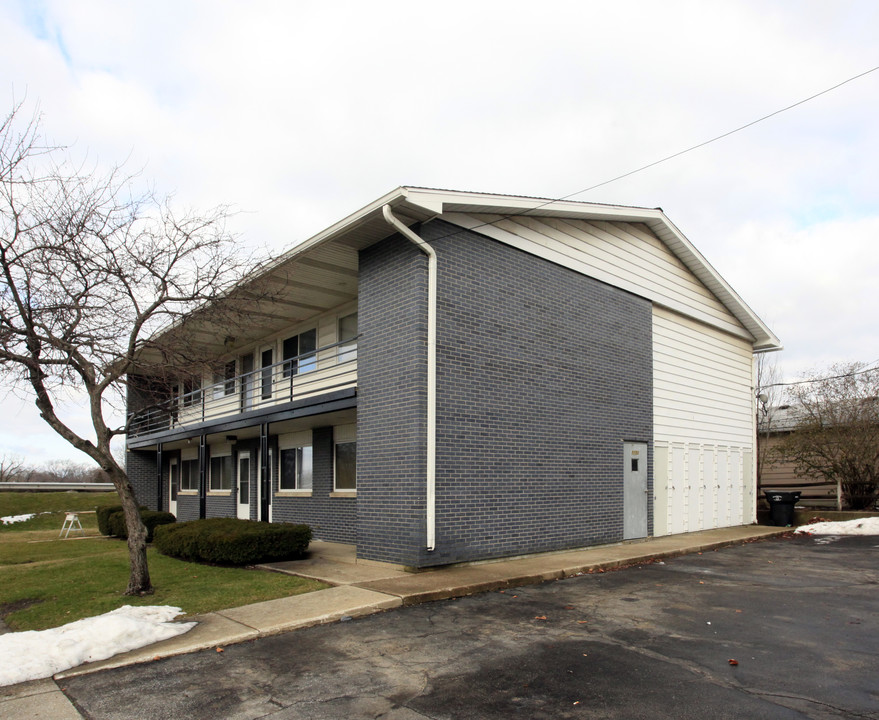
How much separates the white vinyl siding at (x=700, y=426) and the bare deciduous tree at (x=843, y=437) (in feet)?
6.74

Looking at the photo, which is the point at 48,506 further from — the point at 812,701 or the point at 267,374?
the point at 812,701

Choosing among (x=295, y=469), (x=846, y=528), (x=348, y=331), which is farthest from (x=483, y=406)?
(x=846, y=528)

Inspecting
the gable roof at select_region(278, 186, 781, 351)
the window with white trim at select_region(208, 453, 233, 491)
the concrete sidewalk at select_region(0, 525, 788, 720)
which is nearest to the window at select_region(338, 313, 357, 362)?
Result: the gable roof at select_region(278, 186, 781, 351)

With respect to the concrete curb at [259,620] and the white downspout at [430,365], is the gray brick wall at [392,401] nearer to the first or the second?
the white downspout at [430,365]

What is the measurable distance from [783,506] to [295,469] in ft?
46.5

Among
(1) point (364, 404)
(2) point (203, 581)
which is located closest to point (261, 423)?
(1) point (364, 404)

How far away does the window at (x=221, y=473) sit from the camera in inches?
850

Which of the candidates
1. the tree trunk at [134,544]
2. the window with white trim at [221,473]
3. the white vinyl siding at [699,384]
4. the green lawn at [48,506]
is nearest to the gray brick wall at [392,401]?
the tree trunk at [134,544]

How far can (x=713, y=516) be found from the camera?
1870cm

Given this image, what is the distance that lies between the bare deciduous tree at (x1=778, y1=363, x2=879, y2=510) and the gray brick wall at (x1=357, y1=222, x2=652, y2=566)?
10.2 meters

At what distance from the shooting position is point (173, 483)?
25.7m

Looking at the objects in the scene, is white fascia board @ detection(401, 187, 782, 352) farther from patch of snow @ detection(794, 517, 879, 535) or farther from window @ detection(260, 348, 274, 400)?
window @ detection(260, 348, 274, 400)

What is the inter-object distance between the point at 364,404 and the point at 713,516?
11.5 metres

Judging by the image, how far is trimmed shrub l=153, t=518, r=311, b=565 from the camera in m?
11.9
